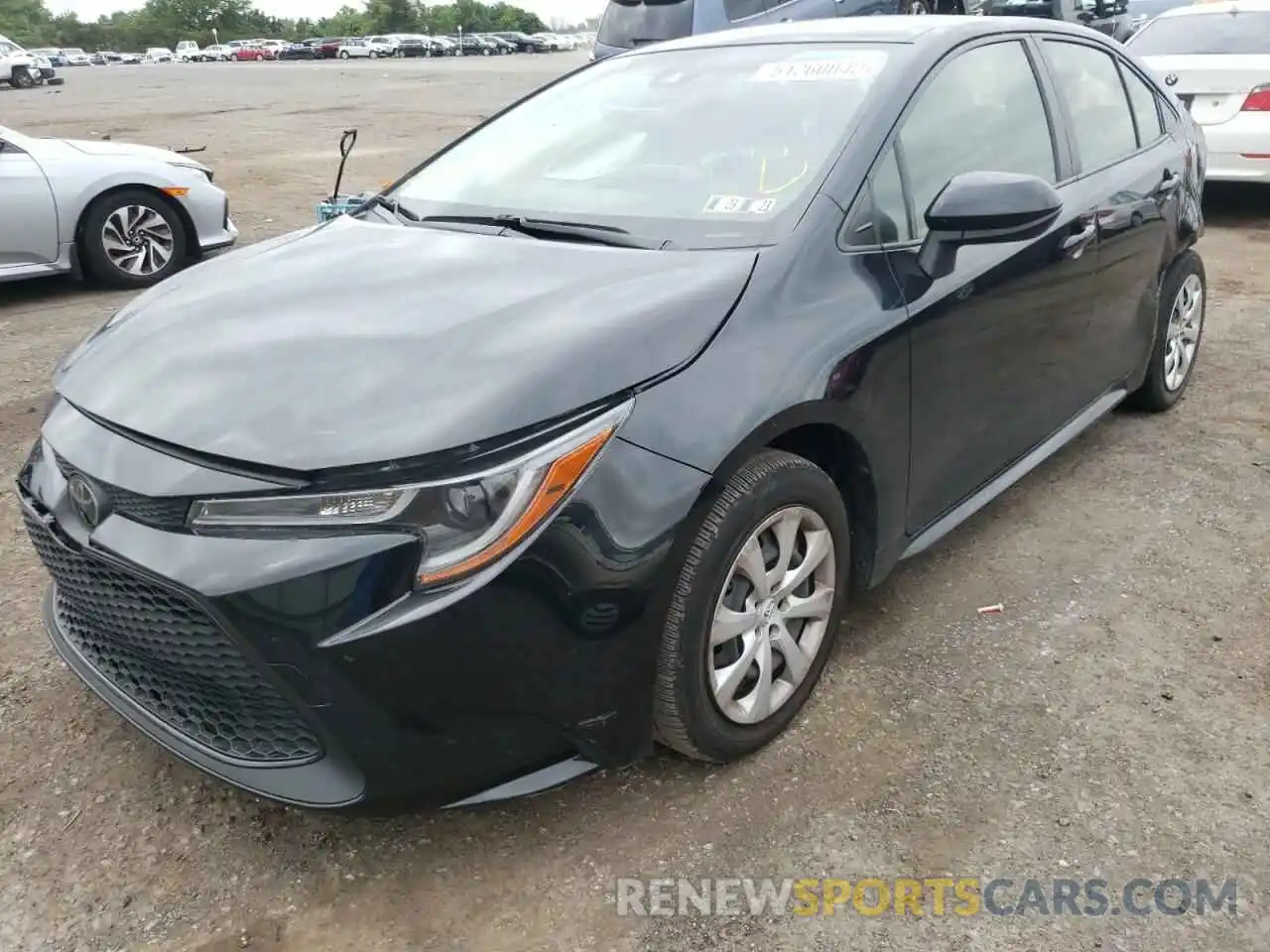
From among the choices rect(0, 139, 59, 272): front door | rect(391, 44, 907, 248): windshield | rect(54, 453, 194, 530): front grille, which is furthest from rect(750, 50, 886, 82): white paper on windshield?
rect(0, 139, 59, 272): front door

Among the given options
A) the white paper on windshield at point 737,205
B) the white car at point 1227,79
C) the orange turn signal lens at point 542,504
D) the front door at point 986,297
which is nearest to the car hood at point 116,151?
the white paper on windshield at point 737,205

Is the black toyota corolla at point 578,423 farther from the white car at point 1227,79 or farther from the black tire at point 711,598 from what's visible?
the white car at point 1227,79

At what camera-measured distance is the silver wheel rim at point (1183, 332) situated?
4.33 meters

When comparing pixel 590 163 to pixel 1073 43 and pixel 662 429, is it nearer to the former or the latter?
pixel 662 429

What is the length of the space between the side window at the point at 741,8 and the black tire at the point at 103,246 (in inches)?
230

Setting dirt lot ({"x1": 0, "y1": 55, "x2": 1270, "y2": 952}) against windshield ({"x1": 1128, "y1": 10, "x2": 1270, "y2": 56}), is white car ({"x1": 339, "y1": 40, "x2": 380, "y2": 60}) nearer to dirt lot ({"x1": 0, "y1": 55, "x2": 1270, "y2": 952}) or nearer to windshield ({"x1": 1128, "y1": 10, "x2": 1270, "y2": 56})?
windshield ({"x1": 1128, "y1": 10, "x2": 1270, "y2": 56})

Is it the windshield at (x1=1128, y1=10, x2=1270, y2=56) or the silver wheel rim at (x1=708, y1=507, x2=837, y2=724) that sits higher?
the windshield at (x1=1128, y1=10, x2=1270, y2=56)

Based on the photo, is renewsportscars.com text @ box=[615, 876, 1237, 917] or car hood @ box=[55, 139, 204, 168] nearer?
renewsportscars.com text @ box=[615, 876, 1237, 917]

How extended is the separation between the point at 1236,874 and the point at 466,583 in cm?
162

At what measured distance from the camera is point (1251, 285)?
6.47 m

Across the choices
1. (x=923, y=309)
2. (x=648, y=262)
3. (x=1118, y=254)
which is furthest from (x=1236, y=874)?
(x=1118, y=254)

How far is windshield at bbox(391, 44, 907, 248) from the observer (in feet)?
8.65

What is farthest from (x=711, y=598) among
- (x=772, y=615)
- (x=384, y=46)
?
(x=384, y=46)

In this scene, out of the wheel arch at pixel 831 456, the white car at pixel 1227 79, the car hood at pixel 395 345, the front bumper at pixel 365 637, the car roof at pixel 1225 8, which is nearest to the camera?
the front bumper at pixel 365 637
